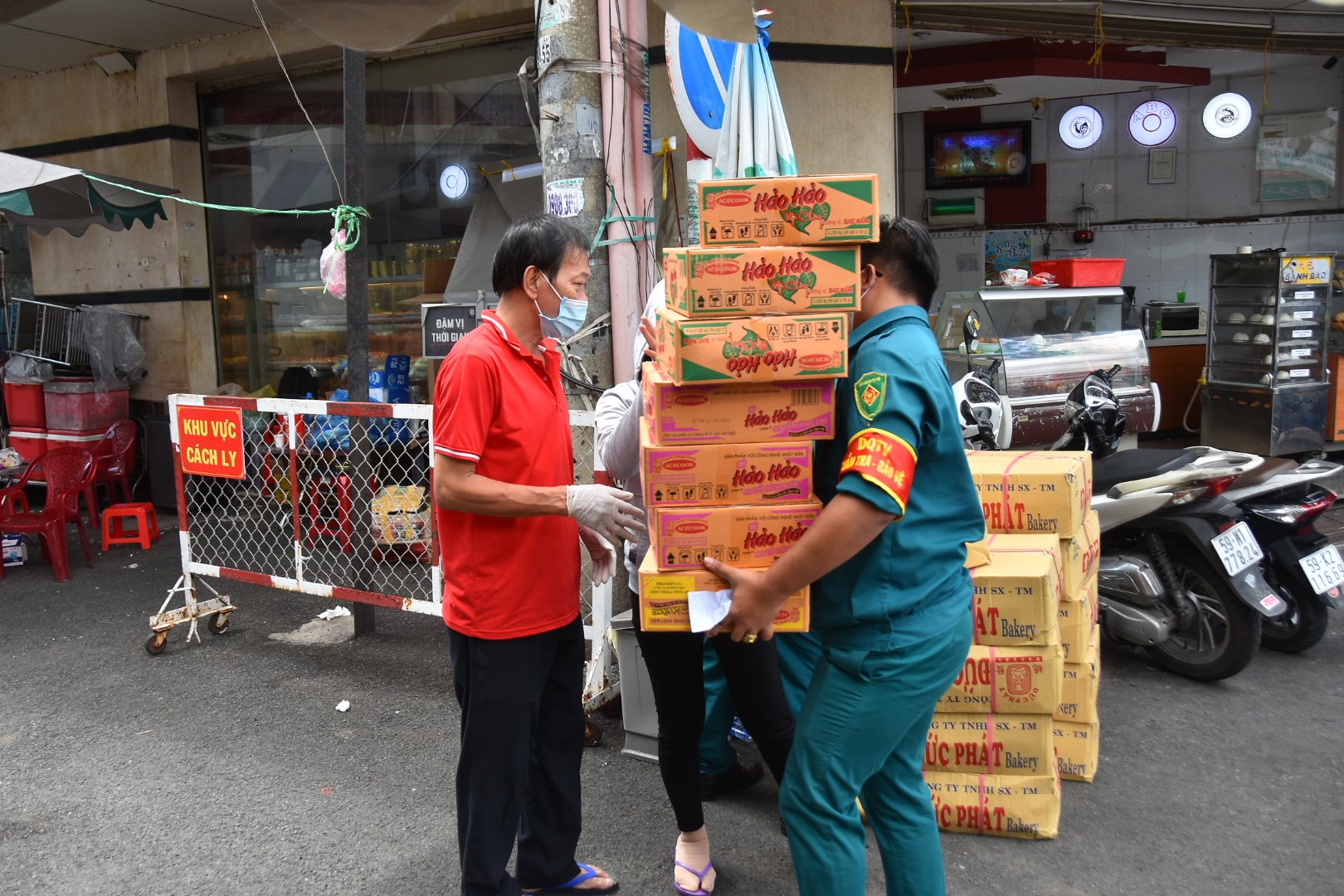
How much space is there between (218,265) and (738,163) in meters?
7.12

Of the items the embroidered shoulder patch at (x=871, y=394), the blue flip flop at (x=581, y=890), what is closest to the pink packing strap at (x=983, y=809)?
the blue flip flop at (x=581, y=890)

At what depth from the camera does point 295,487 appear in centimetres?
504

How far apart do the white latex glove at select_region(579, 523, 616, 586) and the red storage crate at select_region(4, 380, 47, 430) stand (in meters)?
7.88

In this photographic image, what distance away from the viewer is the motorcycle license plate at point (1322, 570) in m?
4.26

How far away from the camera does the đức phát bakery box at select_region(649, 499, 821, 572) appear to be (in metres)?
2.22

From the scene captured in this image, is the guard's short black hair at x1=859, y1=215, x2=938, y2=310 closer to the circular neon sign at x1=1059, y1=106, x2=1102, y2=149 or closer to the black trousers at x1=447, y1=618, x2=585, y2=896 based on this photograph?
the black trousers at x1=447, y1=618, x2=585, y2=896

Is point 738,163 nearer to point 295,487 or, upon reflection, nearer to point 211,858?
point 295,487

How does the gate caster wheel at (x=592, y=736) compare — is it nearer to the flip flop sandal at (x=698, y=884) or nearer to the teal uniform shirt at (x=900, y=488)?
the flip flop sandal at (x=698, y=884)

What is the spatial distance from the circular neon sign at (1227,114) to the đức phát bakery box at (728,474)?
12528mm

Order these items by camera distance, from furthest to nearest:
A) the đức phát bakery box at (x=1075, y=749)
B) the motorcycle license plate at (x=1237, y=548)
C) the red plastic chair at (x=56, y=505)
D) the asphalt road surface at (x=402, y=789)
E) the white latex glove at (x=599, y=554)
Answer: the red plastic chair at (x=56, y=505) < the motorcycle license plate at (x=1237, y=548) < the đức phát bakery box at (x=1075, y=749) < the asphalt road surface at (x=402, y=789) < the white latex glove at (x=599, y=554)

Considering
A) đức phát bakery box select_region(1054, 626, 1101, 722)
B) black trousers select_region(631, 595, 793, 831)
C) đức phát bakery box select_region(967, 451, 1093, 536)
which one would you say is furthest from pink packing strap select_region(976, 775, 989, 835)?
đức phát bakery box select_region(967, 451, 1093, 536)

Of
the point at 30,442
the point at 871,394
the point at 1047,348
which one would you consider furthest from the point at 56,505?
the point at 1047,348

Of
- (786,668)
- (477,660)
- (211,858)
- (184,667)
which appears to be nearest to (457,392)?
(477,660)

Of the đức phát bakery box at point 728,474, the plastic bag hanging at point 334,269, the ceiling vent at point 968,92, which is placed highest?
the ceiling vent at point 968,92
